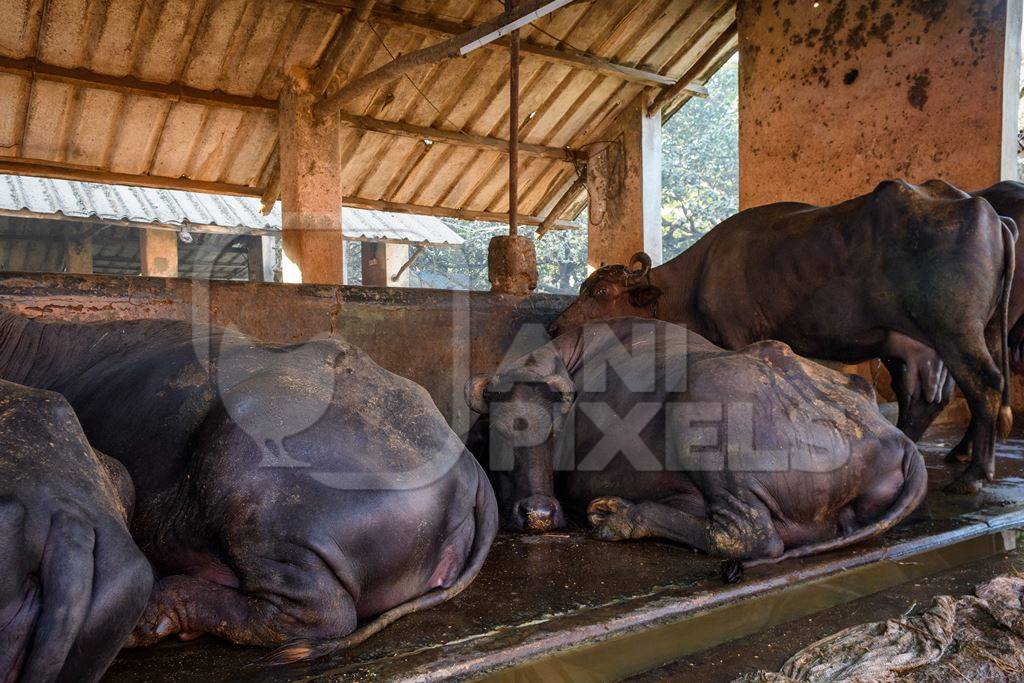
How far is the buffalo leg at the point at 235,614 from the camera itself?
2.08m

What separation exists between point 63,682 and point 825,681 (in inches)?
67.9

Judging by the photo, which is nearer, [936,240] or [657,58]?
[936,240]

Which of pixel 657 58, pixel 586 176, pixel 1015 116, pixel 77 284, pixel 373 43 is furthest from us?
pixel 586 176

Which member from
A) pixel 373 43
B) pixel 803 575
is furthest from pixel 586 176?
pixel 803 575

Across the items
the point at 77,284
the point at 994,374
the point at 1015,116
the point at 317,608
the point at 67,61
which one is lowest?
the point at 317,608

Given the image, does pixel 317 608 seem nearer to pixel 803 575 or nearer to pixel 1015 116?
pixel 803 575

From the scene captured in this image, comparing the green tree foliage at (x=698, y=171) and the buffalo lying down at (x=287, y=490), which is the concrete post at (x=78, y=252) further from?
the green tree foliage at (x=698, y=171)

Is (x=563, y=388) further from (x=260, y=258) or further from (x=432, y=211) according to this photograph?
(x=260, y=258)

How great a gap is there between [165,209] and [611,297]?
30.6ft

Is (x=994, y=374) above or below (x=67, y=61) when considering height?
below

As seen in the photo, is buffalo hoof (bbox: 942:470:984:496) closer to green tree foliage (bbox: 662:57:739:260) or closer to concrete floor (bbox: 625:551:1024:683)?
concrete floor (bbox: 625:551:1024:683)

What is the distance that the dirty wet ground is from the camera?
81.9 inches

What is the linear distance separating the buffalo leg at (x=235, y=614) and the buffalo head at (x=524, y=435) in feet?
4.95

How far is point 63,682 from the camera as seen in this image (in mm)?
1606
